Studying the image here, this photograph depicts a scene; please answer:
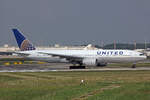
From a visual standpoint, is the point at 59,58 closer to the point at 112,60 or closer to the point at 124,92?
the point at 112,60

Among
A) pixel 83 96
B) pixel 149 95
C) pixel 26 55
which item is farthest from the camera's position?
pixel 26 55

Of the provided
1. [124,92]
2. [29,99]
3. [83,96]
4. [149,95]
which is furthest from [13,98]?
[149,95]

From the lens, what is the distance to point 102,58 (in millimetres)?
73062

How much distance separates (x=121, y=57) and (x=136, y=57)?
3094mm

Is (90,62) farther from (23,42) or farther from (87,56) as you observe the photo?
(23,42)

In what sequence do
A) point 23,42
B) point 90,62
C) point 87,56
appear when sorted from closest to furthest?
point 90,62 < point 87,56 < point 23,42

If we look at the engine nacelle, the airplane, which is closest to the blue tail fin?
the airplane

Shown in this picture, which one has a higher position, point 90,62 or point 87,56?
point 87,56

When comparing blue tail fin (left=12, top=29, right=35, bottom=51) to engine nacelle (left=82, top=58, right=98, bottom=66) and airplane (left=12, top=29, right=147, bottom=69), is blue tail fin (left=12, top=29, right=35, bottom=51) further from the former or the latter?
engine nacelle (left=82, top=58, right=98, bottom=66)

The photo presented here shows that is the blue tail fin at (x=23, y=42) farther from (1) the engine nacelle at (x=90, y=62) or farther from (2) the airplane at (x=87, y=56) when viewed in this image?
(1) the engine nacelle at (x=90, y=62)

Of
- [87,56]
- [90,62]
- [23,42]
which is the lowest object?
[90,62]

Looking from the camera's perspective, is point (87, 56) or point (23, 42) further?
point (23, 42)

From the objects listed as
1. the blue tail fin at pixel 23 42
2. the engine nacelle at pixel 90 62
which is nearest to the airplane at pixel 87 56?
the engine nacelle at pixel 90 62

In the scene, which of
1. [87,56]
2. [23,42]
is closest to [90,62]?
[87,56]
